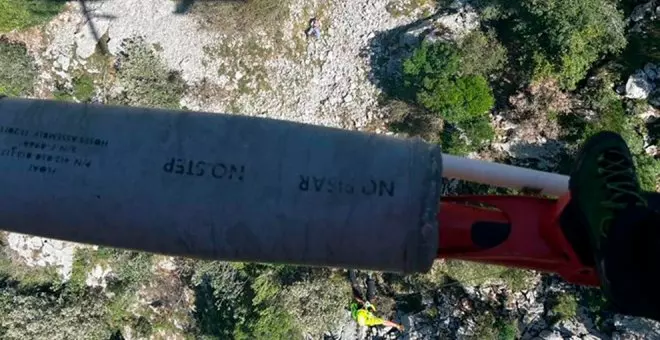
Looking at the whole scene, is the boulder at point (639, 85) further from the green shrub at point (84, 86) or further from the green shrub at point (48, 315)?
the green shrub at point (48, 315)

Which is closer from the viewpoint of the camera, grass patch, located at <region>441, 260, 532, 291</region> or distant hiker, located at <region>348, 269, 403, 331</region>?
grass patch, located at <region>441, 260, 532, 291</region>

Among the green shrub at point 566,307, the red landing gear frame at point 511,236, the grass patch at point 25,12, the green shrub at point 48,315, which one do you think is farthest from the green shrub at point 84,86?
the red landing gear frame at point 511,236

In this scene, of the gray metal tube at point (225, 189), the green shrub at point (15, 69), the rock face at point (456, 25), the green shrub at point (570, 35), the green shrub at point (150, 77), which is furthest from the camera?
the green shrub at point (15, 69)

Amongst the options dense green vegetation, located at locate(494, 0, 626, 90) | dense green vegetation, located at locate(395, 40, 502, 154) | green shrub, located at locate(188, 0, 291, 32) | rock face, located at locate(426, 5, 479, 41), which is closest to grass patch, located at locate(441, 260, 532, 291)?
dense green vegetation, located at locate(395, 40, 502, 154)

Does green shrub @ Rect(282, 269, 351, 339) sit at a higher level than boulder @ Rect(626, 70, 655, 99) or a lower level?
lower

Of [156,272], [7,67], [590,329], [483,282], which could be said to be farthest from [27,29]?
[590,329]

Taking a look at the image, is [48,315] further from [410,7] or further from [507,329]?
[410,7]

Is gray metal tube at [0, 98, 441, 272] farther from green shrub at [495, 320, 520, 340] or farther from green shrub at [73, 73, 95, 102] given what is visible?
green shrub at [73, 73, 95, 102]
